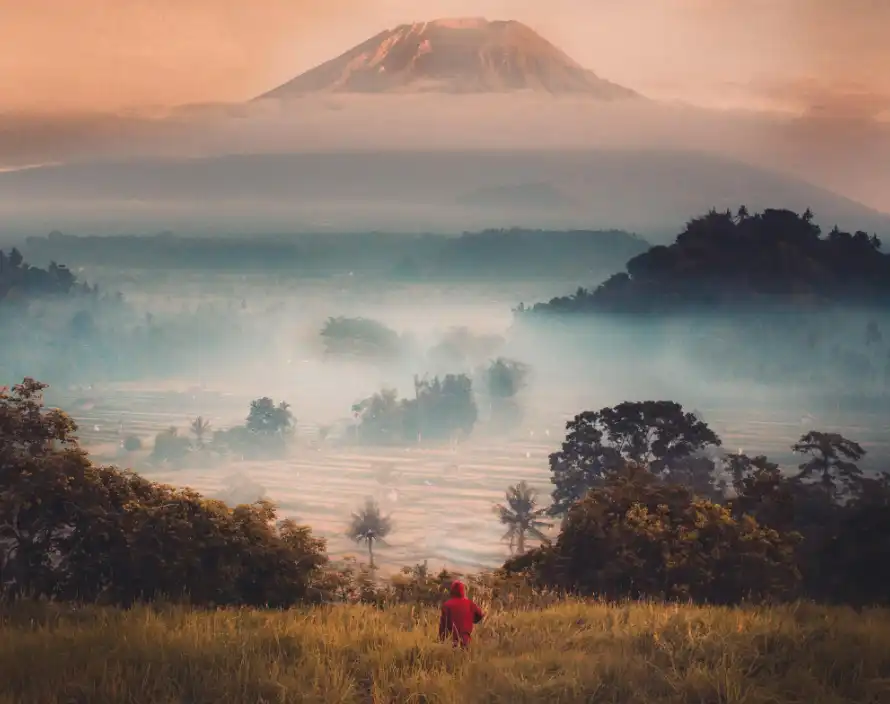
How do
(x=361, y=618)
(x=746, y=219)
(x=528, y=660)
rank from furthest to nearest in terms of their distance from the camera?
(x=746, y=219), (x=361, y=618), (x=528, y=660)

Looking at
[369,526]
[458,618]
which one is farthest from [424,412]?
[458,618]

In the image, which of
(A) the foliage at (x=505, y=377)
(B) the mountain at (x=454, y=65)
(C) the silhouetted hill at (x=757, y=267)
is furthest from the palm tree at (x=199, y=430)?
(C) the silhouetted hill at (x=757, y=267)

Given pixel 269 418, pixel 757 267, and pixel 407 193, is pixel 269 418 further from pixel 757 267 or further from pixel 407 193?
pixel 757 267

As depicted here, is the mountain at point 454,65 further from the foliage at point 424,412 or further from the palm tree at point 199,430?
the palm tree at point 199,430

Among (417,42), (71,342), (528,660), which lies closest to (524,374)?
(417,42)

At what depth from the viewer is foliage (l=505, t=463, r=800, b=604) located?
25.8 ft

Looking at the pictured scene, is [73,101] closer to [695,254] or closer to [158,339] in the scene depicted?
[158,339]

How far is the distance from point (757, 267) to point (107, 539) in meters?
6.88

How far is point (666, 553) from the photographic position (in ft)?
25.7

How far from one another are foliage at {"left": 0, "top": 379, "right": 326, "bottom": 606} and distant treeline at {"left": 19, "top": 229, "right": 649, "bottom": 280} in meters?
3.36

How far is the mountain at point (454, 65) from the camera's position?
10.2m

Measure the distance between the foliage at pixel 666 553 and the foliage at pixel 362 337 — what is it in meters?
3.04

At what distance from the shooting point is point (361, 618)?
18.6 ft

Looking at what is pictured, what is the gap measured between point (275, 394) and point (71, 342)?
7.90 feet
